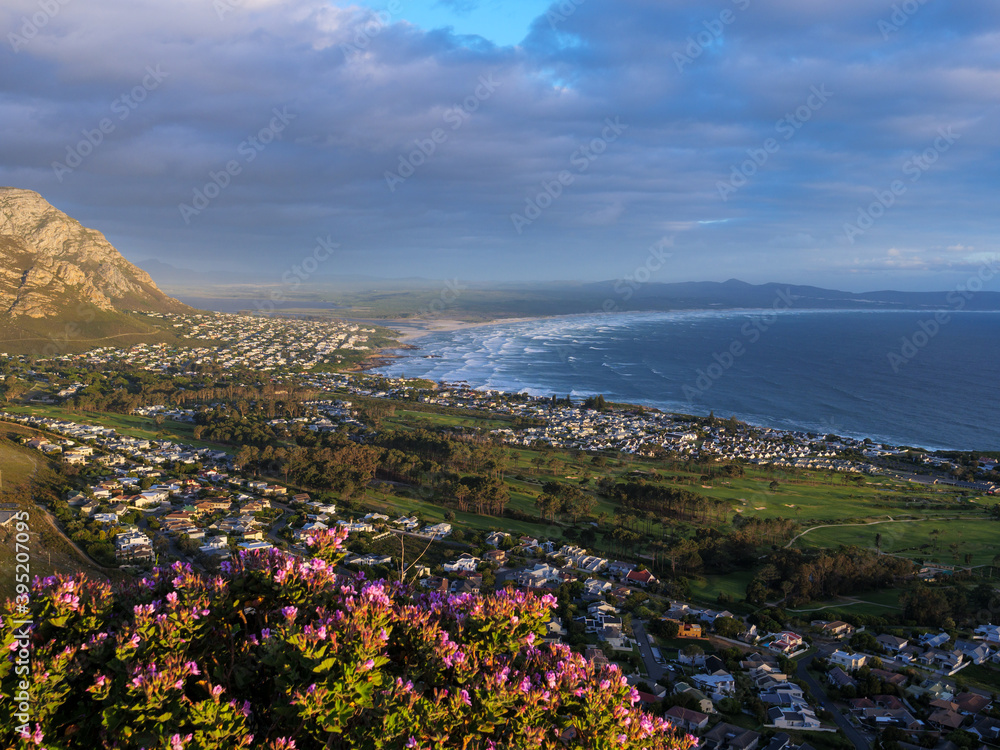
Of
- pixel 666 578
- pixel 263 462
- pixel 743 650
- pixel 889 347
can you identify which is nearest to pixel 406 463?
pixel 263 462

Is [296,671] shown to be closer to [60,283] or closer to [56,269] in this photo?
[60,283]

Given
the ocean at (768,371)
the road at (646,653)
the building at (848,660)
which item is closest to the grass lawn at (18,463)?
the road at (646,653)

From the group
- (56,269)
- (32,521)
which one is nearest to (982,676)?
(32,521)

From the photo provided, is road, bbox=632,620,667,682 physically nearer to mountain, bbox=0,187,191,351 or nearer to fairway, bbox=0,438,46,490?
fairway, bbox=0,438,46,490

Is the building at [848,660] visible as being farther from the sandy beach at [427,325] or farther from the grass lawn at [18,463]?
the sandy beach at [427,325]

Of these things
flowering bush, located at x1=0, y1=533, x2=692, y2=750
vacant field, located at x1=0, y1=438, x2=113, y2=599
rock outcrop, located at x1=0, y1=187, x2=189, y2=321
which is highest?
rock outcrop, located at x1=0, y1=187, x2=189, y2=321

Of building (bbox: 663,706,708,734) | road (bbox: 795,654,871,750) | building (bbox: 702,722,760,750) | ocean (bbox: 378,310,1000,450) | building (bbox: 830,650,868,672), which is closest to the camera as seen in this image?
building (bbox: 702,722,760,750)

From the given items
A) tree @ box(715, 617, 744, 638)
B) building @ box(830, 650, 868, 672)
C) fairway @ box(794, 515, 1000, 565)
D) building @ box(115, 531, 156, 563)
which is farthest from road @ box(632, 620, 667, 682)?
building @ box(115, 531, 156, 563)
